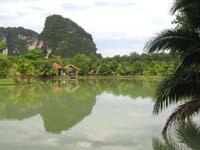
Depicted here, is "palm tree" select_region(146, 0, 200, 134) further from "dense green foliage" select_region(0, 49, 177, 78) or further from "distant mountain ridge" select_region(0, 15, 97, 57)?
"distant mountain ridge" select_region(0, 15, 97, 57)

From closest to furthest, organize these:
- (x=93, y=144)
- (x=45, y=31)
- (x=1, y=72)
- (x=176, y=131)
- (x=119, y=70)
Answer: (x=93, y=144)
(x=176, y=131)
(x=1, y=72)
(x=119, y=70)
(x=45, y=31)

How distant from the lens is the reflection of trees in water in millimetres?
6227

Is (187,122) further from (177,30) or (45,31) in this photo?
(45,31)

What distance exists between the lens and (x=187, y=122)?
8.61 metres

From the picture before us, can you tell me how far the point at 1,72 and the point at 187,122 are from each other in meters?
27.1

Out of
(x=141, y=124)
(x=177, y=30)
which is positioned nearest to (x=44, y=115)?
(x=141, y=124)

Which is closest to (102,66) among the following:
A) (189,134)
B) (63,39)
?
(63,39)

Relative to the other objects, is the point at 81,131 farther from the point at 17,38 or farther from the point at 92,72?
the point at 17,38

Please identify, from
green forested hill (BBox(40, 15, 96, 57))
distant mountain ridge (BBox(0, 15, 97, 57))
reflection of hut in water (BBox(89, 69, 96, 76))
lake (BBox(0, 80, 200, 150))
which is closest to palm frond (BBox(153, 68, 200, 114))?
lake (BBox(0, 80, 200, 150))

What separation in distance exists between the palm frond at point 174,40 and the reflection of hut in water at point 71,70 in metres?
47.9

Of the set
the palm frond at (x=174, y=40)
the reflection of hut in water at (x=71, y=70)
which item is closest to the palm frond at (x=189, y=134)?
the palm frond at (x=174, y=40)

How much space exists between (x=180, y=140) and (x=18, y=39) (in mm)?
122052

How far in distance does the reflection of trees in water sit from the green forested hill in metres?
83.6

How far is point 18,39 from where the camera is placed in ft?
411
